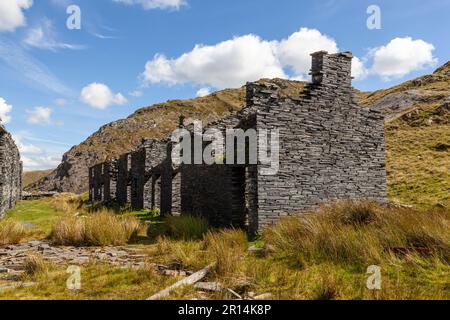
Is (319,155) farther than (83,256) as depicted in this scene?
Yes

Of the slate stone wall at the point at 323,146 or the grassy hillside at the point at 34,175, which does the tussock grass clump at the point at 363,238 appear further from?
the grassy hillside at the point at 34,175

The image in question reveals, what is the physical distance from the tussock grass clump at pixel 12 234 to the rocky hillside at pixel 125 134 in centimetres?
3610

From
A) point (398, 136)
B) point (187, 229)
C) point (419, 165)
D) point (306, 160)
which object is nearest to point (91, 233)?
point (187, 229)

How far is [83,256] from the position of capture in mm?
8469

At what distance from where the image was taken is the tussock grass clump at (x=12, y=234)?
1019 cm

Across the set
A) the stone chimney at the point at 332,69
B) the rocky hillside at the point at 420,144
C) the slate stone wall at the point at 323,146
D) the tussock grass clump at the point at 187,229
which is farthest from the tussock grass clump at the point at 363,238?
the rocky hillside at the point at 420,144

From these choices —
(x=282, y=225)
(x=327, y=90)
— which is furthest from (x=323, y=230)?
(x=327, y=90)

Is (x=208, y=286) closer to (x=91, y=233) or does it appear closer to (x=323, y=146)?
(x=91, y=233)

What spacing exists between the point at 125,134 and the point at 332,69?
66.8m

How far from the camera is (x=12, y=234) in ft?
34.3

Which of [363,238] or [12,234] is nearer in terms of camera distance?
[363,238]

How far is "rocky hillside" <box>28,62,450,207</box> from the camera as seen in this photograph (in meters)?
26.6
